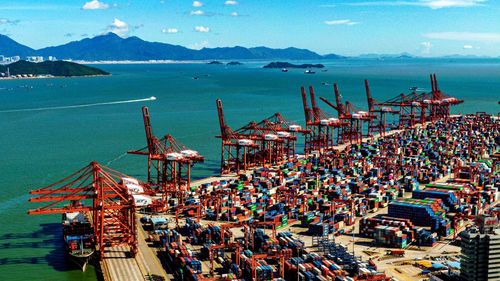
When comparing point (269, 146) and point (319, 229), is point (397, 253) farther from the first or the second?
point (269, 146)

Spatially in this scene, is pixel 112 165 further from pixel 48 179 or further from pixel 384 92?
pixel 384 92

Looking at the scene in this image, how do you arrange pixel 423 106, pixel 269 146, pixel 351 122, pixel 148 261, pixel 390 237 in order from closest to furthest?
pixel 148 261, pixel 390 237, pixel 269 146, pixel 351 122, pixel 423 106

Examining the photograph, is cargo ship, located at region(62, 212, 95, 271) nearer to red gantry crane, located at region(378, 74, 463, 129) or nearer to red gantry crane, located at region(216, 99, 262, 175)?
red gantry crane, located at region(216, 99, 262, 175)

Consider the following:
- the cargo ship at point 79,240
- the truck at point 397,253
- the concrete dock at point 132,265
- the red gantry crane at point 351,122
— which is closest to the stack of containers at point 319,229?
the truck at point 397,253

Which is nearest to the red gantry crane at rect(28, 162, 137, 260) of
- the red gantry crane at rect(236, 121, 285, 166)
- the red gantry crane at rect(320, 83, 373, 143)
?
the red gantry crane at rect(236, 121, 285, 166)

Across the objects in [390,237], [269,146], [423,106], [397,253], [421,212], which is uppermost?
[423,106]

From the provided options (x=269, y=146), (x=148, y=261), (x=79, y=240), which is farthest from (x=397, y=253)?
(x=269, y=146)

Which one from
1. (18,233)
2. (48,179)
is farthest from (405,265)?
(48,179)
